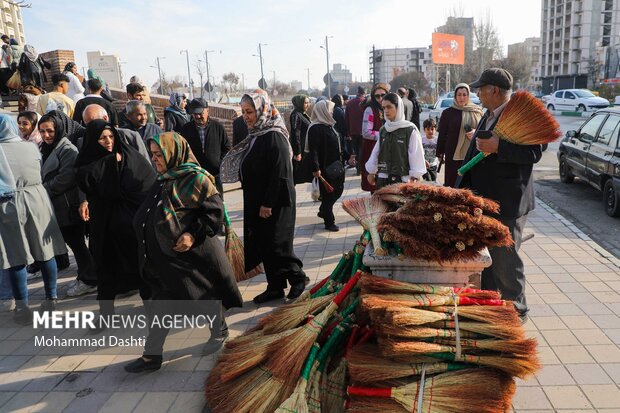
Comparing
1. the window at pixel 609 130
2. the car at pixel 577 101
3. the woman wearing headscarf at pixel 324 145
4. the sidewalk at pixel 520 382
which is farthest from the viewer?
the car at pixel 577 101

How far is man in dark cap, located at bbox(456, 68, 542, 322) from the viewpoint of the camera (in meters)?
3.53

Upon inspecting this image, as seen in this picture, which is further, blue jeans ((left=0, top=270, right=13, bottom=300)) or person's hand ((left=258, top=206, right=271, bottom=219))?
blue jeans ((left=0, top=270, right=13, bottom=300))

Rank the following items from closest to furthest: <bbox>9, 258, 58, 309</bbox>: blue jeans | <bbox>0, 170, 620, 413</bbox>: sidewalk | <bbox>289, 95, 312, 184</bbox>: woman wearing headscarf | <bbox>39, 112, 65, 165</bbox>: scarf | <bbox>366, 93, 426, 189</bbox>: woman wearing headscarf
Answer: <bbox>0, 170, 620, 413</bbox>: sidewalk
<bbox>9, 258, 58, 309</bbox>: blue jeans
<bbox>39, 112, 65, 165</bbox>: scarf
<bbox>366, 93, 426, 189</bbox>: woman wearing headscarf
<bbox>289, 95, 312, 184</bbox>: woman wearing headscarf

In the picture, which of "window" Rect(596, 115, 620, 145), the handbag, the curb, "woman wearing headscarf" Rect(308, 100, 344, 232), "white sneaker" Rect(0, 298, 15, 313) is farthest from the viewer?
the handbag

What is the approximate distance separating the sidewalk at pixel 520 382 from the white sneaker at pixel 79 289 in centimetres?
14

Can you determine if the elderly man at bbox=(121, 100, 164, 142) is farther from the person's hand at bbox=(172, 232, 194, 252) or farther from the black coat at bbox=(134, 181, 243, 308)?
the person's hand at bbox=(172, 232, 194, 252)

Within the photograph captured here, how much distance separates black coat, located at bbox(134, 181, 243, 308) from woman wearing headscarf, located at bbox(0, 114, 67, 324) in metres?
1.52

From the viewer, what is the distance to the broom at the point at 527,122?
3.31 meters

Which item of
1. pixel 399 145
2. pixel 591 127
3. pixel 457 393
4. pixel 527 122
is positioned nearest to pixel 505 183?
pixel 527 122

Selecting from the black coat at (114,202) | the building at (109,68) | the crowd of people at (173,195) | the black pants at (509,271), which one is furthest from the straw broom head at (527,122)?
the building at (109,68)

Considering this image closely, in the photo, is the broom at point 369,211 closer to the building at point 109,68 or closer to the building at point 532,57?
the building at point 109,68

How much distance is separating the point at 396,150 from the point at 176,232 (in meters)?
2.69

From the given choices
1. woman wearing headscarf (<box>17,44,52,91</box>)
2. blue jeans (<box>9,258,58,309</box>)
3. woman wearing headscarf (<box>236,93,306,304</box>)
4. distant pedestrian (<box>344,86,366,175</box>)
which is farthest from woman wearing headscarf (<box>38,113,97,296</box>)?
woman wearing headscarf (<box>17,44,52,91</box>)

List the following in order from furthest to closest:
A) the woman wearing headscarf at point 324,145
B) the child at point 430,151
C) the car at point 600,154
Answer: the car at point 600,154, the child at point 430,151, the woman wearing headscarf at point 324,145
